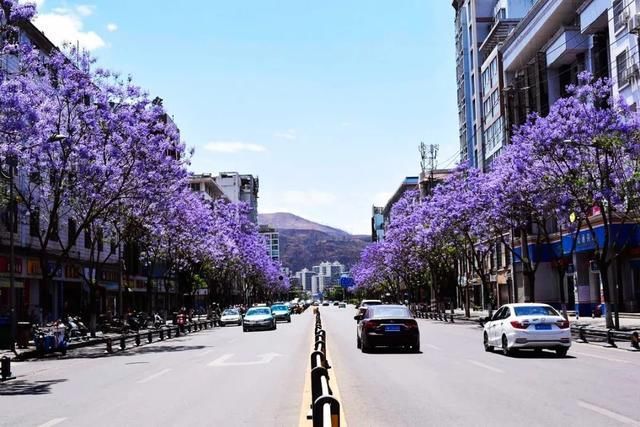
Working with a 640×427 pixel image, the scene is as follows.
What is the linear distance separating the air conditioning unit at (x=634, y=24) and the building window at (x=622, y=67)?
9.12ft

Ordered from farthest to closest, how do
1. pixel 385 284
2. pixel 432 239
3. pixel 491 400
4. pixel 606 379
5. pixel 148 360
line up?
pixel 385 284, pixel 432 239, pixel 148 360, pixel 606 379, pixel 491 400

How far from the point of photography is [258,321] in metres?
43.8

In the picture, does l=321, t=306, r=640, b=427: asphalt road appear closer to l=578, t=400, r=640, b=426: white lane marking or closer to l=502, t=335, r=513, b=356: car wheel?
l=578, t=400, r=640, b=426: white lane marking

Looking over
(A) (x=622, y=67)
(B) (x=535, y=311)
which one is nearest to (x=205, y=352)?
(B) (x=535, y=311)

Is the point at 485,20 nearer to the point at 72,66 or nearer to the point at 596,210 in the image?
the point at 596,210

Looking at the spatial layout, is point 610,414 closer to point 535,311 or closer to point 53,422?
point 53,422

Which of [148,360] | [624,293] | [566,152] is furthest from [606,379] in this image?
[624,293]

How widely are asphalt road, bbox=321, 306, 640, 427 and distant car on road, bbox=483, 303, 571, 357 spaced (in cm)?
39

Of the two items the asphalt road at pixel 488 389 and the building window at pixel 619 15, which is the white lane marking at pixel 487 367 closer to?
the asphalt road at pixel 488 389

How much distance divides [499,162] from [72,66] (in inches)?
870

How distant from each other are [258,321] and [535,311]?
2492 centimetres

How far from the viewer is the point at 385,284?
4747 inches

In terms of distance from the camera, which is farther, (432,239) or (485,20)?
(485,20)

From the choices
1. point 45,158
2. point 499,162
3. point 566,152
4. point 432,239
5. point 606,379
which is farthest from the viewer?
point 432,239
